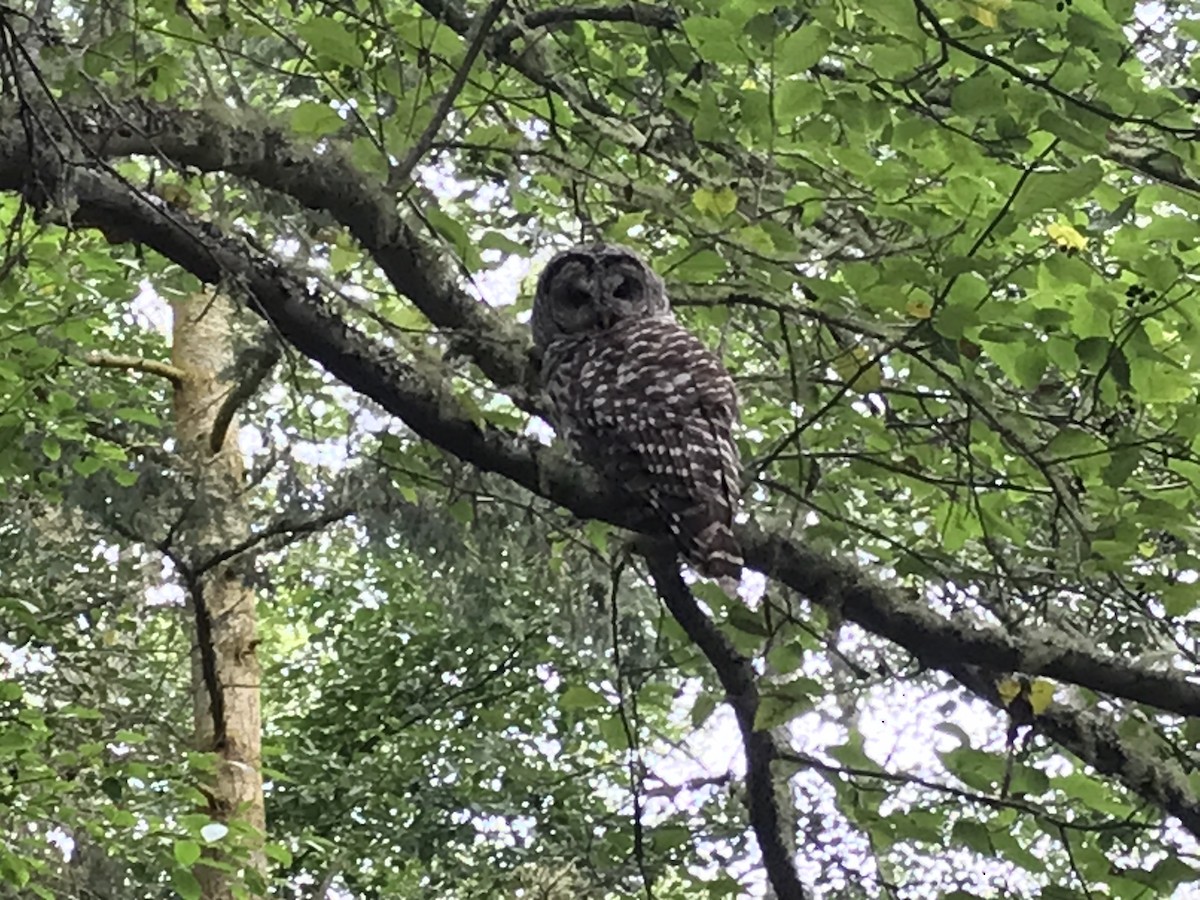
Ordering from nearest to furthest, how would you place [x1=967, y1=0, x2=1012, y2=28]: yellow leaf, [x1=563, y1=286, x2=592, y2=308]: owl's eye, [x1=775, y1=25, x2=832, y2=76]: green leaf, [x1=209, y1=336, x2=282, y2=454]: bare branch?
[x1=967, y1=0, x2=1012, y2=28]: yellow leaf
[x1=775, y1=25, x2=832, y2=76]: green leaf
[x1=209, y1=336, x2=282, y2=454]: bare branch
[x1=563, y1=286, x2=592, y2=308]: owl's eye

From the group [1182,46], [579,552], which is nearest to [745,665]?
[579,552]

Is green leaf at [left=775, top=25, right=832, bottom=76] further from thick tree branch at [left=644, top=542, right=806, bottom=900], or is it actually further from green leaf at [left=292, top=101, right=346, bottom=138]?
thick tree branch at [left=644, top=542, right=806, bottom=900]

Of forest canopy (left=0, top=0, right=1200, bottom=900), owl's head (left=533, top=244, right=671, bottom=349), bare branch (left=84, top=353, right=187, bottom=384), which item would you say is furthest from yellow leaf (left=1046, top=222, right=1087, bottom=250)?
bare branch (left=84, top=353, right=187, bottom=384)

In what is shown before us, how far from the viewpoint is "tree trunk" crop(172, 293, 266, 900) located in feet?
21.1

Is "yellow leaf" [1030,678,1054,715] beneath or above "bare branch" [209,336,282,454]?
beneath

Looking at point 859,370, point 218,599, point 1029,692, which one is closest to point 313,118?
point 859,370

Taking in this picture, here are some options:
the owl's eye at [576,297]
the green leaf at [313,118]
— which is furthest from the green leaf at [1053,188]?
the owl's eye at [576,297]

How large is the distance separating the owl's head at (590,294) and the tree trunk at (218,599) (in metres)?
2.08

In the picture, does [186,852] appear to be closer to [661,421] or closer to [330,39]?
[661,421]

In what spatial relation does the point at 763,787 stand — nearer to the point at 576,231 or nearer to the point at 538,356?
the point at 538,356

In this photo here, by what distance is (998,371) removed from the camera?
14.2 feet

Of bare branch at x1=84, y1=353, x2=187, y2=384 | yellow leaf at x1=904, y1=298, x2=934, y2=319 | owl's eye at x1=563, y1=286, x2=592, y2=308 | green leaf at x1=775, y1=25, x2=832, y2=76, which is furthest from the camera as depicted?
bare branch at x1=84, y1=353, x2=187, y2=384

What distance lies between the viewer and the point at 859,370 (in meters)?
2.49

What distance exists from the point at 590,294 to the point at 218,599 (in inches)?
162
